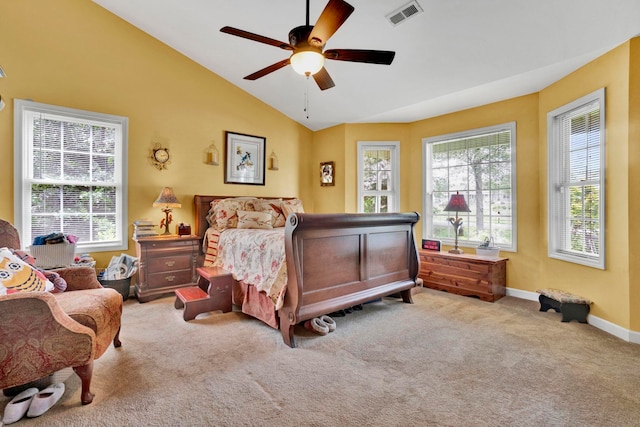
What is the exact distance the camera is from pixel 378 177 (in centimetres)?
504

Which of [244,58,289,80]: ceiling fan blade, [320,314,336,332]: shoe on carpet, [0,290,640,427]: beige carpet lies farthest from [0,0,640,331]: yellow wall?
[320,314,336,332]: shoe on carpet

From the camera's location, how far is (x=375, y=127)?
499 cm

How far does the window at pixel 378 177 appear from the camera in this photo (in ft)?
16.2

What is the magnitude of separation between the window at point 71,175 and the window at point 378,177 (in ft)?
11.1

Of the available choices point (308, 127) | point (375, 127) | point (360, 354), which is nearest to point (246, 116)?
point (308, 127)

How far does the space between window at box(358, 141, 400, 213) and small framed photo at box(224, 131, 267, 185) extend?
1.64 meters

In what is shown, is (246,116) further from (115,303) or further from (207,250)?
(115,303)

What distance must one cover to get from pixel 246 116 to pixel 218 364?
12.2 feet

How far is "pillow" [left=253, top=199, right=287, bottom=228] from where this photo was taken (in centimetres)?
440

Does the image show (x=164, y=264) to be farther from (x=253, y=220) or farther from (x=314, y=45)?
(x=314, y=45)

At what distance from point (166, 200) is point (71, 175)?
1.02 metres

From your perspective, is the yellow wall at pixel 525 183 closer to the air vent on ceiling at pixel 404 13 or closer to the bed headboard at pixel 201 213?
the air vent on ceiling at pixel 404 13

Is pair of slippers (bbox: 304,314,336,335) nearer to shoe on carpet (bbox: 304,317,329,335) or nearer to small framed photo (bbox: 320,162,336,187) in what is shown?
shoe on carpet (bbox: 304,317,329,335)

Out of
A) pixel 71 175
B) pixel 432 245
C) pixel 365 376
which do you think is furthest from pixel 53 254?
pixel 432 245
